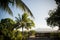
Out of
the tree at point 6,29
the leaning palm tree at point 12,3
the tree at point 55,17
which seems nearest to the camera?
the leaning palm tree at point 12,3

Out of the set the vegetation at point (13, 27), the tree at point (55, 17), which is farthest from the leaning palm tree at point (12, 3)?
the vegetation at point (13, 27)

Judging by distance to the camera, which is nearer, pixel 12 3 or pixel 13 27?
pixel 12 3

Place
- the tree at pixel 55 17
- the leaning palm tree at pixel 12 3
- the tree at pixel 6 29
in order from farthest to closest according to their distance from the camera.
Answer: the tree at pixel 6 29 < the tree at pixel 55 17 < the leaning palm tree at pixel 12 3

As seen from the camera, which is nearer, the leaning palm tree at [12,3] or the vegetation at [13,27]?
the leaning palm tree at [12,3]

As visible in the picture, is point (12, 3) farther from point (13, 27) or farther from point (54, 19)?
point (13, 27)

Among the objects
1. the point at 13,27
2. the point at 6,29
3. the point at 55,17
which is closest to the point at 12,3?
the point at 55,17

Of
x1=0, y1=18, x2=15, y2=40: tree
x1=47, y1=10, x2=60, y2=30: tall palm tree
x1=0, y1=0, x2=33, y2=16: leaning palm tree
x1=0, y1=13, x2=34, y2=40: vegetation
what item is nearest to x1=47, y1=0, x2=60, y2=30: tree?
x1=47, y1=10, x2=60, y2=30: tall palm tree

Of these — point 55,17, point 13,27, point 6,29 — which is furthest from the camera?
point 13,27

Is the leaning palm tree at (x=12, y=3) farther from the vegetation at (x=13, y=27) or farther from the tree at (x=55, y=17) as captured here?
the vegetation at (x=13, y=27)

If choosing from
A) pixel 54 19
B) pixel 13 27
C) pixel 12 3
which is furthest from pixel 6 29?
pixel 12 3

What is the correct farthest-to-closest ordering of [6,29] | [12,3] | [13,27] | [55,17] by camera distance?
[13,27], [6,29], [55,17], [12,3]

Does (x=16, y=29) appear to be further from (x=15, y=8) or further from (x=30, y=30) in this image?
(x=15, y=8)

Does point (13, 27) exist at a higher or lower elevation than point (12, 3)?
lower

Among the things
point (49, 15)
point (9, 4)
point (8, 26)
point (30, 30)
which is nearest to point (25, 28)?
point (30, 30)
